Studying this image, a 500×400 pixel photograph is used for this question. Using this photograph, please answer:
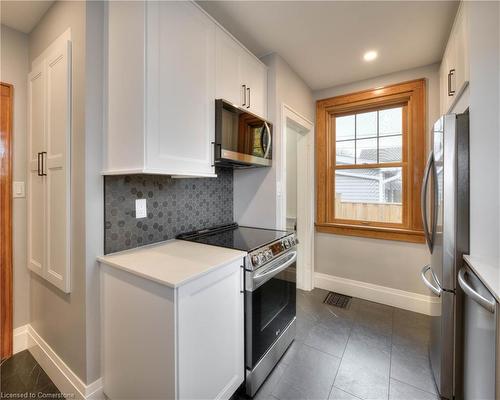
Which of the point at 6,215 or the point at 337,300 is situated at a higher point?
the point at 6,215

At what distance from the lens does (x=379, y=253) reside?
8.92 feet

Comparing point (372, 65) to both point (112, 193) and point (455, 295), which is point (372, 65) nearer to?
point (455, 295)

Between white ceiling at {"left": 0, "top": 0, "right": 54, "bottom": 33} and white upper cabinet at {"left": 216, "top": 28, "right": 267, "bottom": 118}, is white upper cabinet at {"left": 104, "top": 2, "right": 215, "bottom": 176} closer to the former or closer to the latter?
white upper cabinet at {"left": 216, "top": 28, "right": 267, "bottom": 118}

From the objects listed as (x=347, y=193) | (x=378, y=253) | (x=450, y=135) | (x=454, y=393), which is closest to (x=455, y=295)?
(x=454, y=393)

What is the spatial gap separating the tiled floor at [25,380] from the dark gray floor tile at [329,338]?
6.11 feet

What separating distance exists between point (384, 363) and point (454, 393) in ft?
1.43

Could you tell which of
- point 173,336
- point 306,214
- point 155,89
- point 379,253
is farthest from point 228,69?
point 379,253

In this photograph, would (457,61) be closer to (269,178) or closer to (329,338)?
(269,178)

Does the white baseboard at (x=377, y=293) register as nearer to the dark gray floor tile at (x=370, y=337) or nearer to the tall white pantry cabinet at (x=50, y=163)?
the dark gray floor tile at (x=370, y=337)

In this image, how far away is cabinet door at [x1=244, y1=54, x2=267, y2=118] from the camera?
202cm

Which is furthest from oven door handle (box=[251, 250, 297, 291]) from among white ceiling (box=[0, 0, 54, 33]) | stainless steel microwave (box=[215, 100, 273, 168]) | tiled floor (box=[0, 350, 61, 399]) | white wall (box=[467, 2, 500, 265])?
white ceiling (box=[0, 0, 54, 33])

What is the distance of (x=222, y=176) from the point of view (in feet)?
7.72

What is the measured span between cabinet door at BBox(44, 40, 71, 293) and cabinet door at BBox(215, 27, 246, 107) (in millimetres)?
924

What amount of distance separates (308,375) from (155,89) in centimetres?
210
